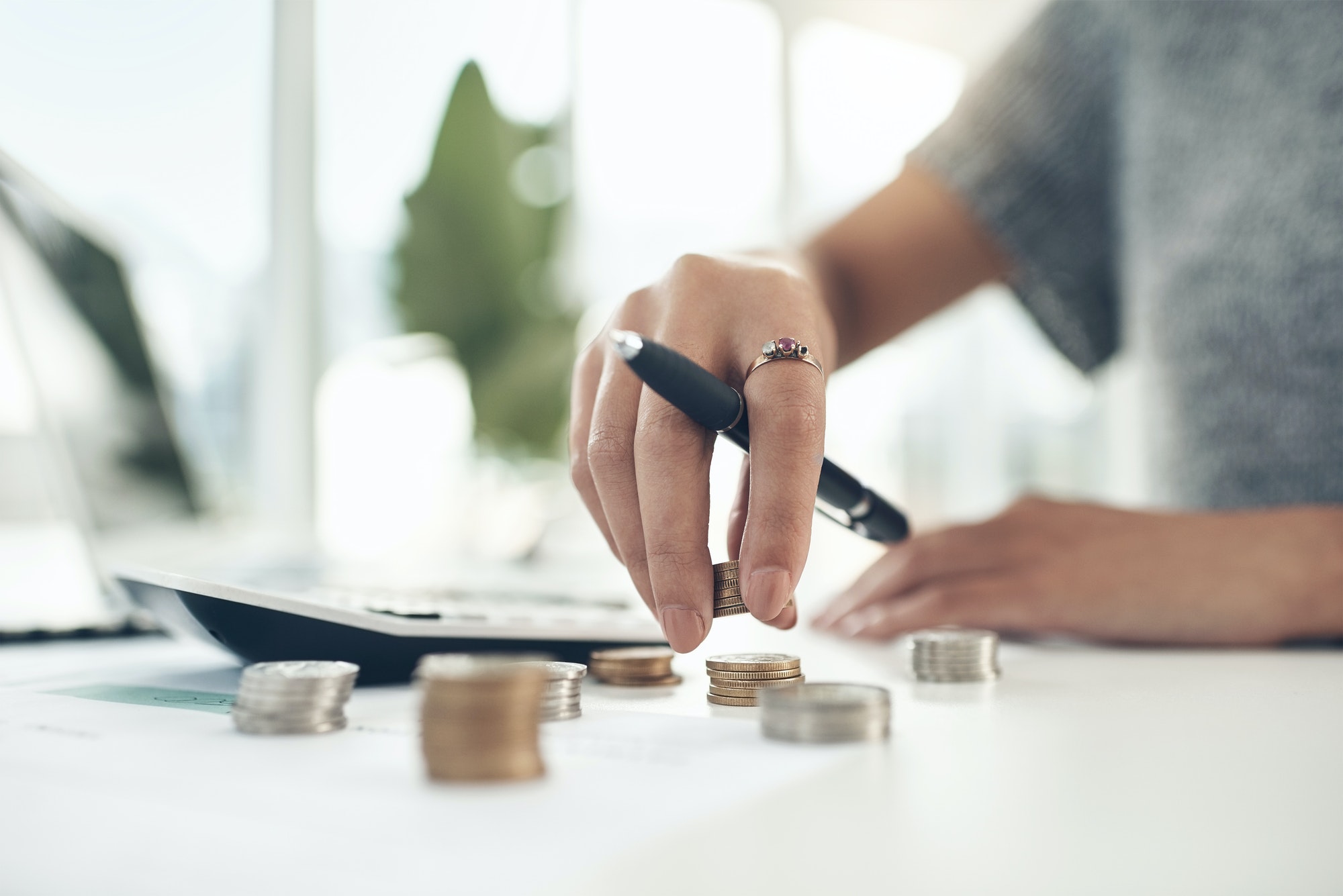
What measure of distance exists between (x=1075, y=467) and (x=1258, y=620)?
437cm

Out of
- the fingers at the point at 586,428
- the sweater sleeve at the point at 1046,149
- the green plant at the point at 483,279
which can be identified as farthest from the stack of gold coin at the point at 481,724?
the green plant at the point at 483,279

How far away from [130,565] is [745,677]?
352mm

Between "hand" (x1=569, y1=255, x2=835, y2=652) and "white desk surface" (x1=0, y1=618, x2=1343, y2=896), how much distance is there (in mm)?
75

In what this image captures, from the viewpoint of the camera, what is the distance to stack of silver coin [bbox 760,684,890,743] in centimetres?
33

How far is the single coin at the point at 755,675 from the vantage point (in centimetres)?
43

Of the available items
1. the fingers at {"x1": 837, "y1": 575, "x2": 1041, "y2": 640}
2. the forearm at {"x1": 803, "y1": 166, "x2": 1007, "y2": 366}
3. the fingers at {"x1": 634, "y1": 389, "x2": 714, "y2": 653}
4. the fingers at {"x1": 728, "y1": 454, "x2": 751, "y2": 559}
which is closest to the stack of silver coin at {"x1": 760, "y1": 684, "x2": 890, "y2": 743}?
the fingers at {"x1": 634, "y1": 389, "x2": 714, "y2": 653}

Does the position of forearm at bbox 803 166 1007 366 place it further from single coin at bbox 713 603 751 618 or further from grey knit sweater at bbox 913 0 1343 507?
single coin at bbox 713 603 751 618

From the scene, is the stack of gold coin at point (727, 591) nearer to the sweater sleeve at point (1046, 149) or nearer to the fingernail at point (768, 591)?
the fingernail at point (768, 591)

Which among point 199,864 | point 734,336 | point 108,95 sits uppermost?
point 108,95

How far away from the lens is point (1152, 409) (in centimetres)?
107

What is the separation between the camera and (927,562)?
2.42 feet

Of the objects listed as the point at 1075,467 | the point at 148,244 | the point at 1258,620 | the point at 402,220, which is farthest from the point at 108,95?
the point at 1075,467

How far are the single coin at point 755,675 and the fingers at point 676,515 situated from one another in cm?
2

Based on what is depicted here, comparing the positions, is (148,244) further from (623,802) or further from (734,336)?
(623,802)
